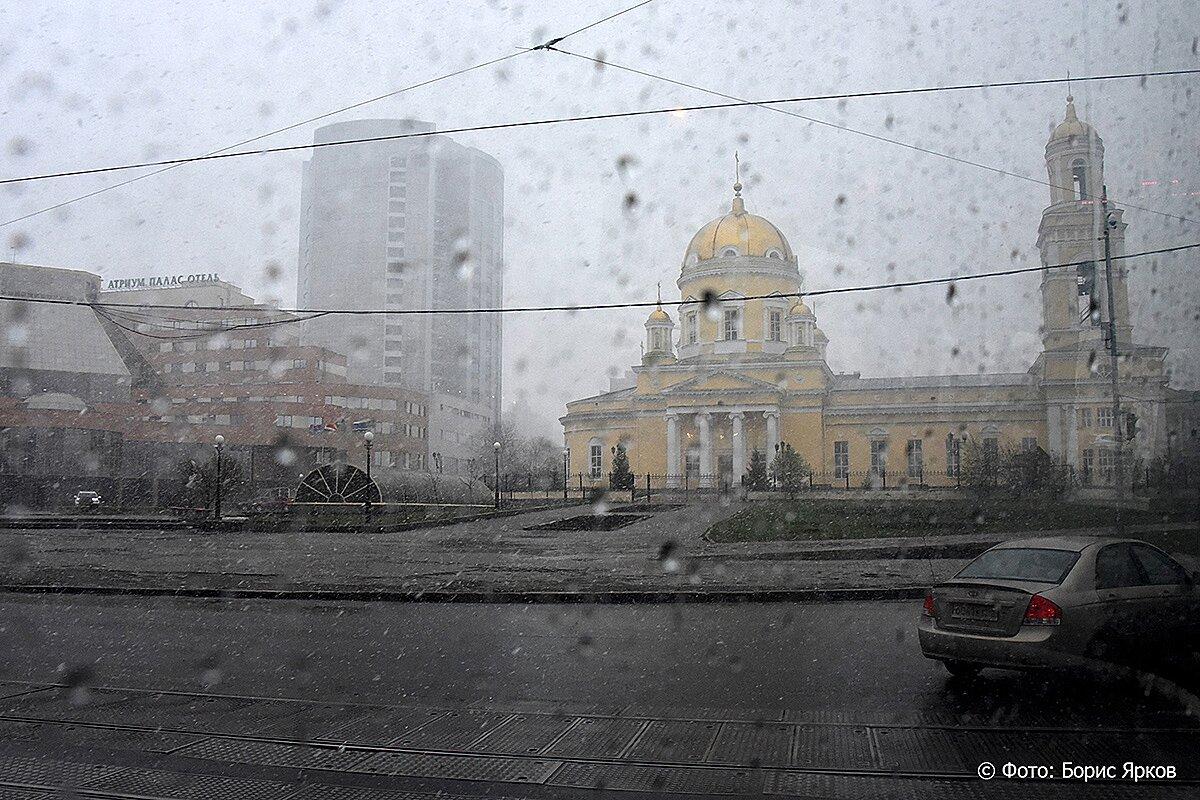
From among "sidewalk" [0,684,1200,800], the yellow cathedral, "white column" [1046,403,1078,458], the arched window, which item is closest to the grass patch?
the arched window

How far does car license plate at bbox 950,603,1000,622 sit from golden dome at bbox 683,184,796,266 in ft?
190

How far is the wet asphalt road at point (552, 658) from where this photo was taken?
6875mm

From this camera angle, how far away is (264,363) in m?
71.4

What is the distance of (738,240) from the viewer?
210ft

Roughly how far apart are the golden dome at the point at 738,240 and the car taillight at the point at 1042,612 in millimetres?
58363

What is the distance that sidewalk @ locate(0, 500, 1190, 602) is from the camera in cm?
1321

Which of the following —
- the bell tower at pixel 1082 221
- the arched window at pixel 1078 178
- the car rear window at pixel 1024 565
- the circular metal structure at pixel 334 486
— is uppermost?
the arched window at pixel 1078 178

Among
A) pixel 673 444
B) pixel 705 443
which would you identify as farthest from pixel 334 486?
pixel 705 443

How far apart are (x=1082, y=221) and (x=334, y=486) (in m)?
28.6

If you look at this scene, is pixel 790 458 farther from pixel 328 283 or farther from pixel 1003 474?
pixel 328 283

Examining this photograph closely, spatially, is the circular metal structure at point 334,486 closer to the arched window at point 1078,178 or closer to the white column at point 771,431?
the arched window at point 1078,178

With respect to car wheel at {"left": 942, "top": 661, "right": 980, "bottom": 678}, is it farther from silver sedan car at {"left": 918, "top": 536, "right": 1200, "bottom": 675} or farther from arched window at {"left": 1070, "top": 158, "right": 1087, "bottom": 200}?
arched window at {"left": 1070, "top": 158, "right": 1087, "bottom": 200}

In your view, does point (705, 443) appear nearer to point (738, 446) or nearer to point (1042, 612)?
point (738, 446)

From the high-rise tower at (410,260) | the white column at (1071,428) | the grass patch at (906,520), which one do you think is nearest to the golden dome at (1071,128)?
the grass patch at (906,520)
